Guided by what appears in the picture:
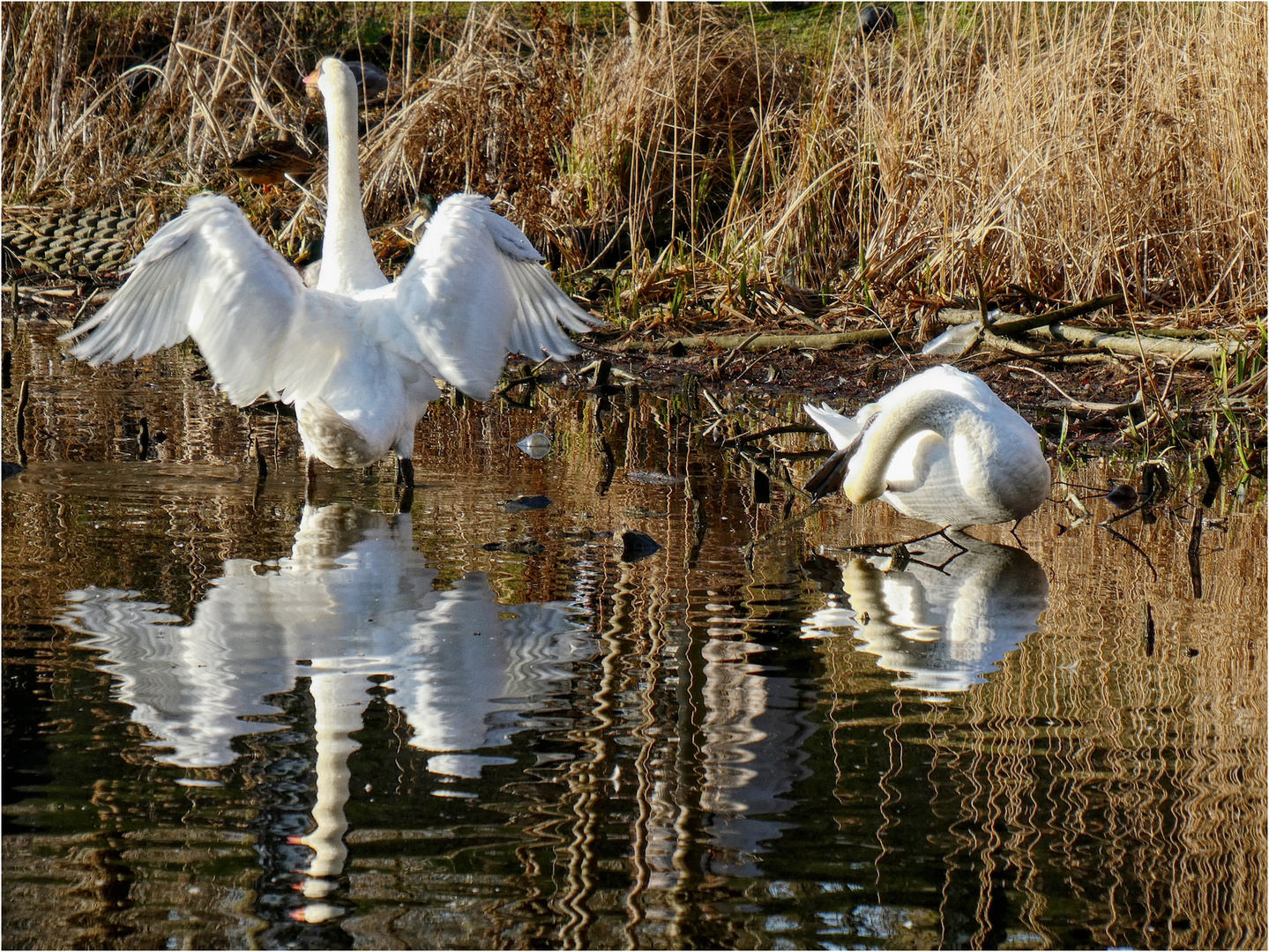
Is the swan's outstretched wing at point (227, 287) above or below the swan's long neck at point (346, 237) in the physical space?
below

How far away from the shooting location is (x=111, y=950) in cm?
207

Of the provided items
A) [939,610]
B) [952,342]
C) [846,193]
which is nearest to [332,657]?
[939,610]

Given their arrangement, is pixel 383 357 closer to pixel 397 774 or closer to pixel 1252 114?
pixel 397 774

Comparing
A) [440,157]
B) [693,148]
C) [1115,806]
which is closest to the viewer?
[1115,806]

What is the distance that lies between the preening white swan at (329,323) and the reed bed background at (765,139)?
12.4 feet

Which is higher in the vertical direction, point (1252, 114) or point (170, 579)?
point (1252, 114)

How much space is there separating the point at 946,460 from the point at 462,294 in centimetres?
182

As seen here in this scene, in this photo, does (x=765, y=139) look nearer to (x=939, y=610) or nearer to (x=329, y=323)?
(x=329, y=323)

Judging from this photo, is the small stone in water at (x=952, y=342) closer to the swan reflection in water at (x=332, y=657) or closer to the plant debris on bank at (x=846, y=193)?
the plant debris on bank at (x=846, y=193)

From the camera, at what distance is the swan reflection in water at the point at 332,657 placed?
2.76m

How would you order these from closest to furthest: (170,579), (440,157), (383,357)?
(170,579) → (383,357) → (440,157)

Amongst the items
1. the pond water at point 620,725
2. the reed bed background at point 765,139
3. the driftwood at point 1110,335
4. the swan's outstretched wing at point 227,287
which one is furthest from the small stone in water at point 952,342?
the swan's outstretched wing at point 227,287

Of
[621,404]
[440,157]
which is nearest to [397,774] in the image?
[621,404]

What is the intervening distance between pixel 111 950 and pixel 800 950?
3.21 feet
